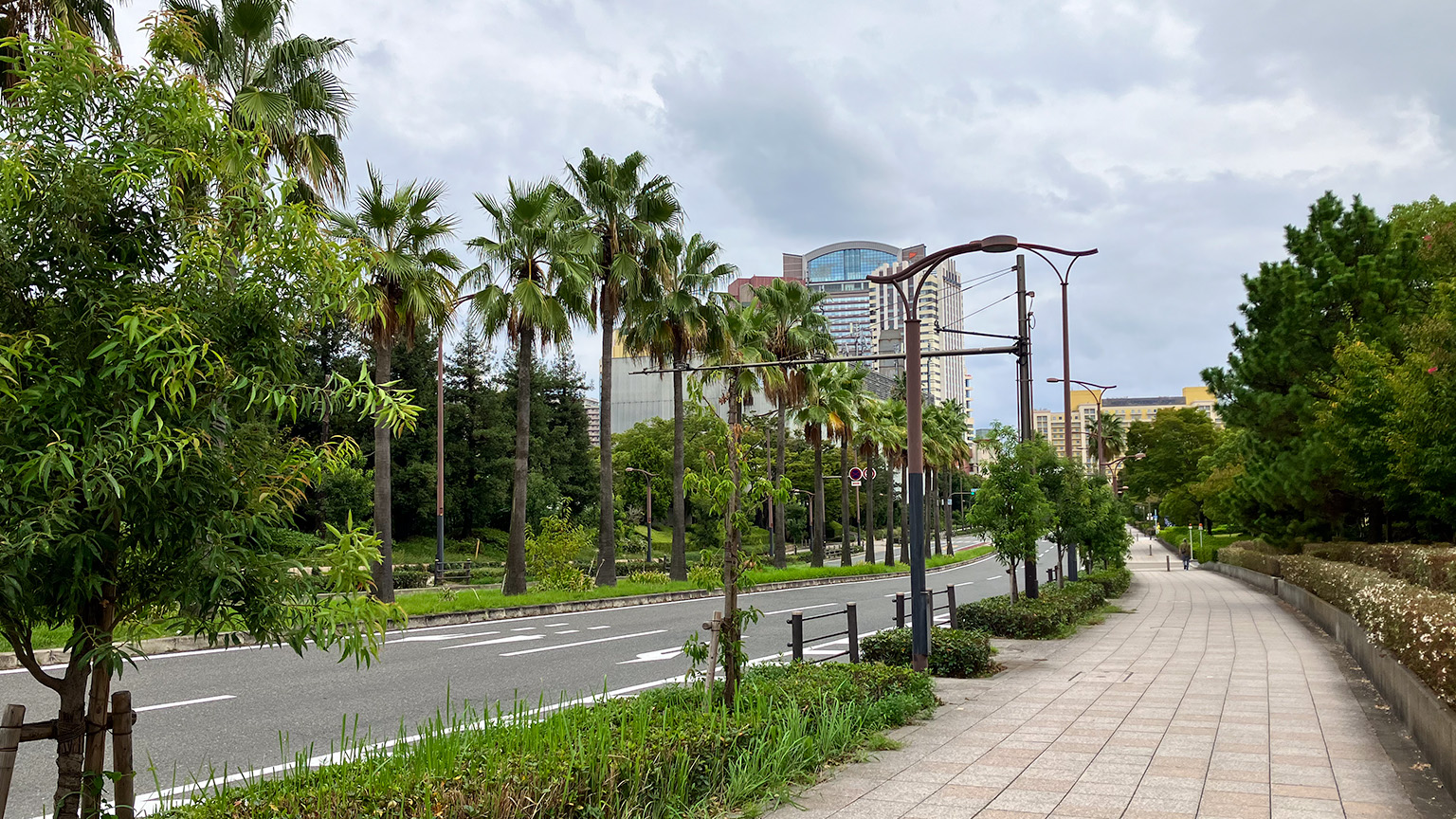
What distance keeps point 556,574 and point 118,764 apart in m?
22.6

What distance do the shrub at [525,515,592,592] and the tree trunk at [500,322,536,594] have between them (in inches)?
49.5

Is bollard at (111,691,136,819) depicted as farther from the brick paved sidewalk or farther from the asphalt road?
the brick paved sidewalk

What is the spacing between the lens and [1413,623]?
27.2 feet

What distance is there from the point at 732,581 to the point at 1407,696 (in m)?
6.10

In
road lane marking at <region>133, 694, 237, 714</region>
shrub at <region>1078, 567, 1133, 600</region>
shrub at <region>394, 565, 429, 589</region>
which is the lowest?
shrub at <region>394, 565, 429, 589</region>

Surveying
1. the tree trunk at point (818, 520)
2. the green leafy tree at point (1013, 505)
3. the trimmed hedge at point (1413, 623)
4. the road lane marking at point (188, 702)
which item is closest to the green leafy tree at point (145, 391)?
the trimmed hedge at point (1413, 623)

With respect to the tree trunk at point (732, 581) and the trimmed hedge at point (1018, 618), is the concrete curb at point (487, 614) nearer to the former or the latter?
the tree trunk at point (732, 581)

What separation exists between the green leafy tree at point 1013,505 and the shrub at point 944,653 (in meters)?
5.39

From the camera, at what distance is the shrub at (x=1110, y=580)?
87.2ft

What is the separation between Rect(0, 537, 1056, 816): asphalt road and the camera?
7.83 meters

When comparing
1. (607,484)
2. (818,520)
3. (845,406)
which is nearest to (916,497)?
(607,484)

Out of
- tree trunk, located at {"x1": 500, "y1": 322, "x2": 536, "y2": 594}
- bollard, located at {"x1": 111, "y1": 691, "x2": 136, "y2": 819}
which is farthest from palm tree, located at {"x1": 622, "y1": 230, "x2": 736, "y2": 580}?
bollard, located at {"x1": 111, "y1": 691, "x2": 136, "y2": 819}

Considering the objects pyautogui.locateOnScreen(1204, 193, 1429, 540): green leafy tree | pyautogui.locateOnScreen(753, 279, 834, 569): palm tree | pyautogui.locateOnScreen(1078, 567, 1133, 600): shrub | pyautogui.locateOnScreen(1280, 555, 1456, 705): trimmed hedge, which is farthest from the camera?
pyautogui.locateOnScreen(753, 279, 834, 569): palm tree

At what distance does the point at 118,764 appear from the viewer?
374 centimetres
